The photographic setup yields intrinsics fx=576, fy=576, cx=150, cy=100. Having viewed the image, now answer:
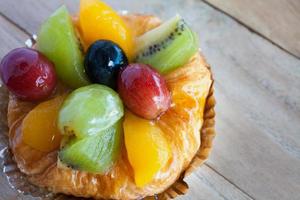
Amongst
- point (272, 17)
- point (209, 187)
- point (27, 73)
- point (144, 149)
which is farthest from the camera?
point (272, 17)

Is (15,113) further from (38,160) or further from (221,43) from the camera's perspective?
(221,43)

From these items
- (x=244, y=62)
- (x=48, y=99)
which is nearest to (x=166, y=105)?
(x=48, y=99)

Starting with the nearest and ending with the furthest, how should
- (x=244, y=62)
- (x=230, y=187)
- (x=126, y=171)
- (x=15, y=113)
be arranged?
(x=126, y=171), (x=15, y=113), (x=230, y=187), (x=244, y=62)

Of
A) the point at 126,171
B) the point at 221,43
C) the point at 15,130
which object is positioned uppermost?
the point at 15,130

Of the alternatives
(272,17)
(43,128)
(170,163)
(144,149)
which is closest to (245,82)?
(272,17)

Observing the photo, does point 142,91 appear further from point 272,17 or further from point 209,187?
point 272,17

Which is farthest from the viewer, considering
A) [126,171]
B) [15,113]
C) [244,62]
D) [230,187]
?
[244,62]

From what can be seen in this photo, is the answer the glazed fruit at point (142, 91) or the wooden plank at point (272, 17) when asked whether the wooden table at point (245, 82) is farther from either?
the glazed fruit at point (142, 91)

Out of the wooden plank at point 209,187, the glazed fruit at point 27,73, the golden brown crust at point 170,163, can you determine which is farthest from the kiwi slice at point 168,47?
the wooden plank at point 209,187
